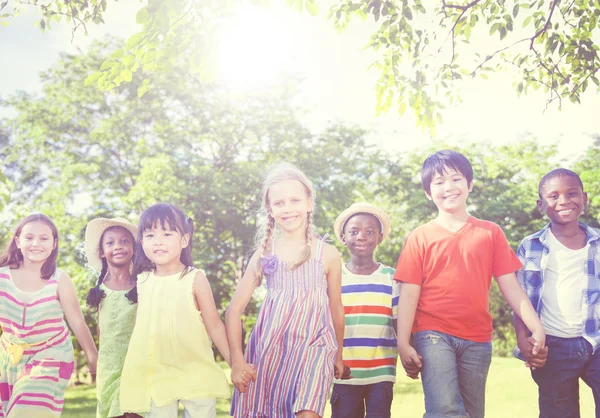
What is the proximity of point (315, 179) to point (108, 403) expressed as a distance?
16.5m

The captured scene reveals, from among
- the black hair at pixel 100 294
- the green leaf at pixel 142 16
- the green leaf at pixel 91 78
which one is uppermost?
the green leaf at pixel 142 16

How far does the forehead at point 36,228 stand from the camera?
4.53 metres

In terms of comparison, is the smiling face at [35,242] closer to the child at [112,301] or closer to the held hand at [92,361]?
the child at [112,301]

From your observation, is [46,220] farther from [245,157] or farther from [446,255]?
[245,157]

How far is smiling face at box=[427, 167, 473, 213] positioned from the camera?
405 cm

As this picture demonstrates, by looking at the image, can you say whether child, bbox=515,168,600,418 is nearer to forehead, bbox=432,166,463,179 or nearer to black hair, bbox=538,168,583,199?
black hair, bbox=538,168,583,199

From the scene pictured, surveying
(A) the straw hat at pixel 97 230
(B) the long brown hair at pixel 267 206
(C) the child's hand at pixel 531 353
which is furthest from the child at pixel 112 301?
(C) the child's hand at pixel 531 353

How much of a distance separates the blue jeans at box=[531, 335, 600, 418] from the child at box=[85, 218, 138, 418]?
288 centimetres

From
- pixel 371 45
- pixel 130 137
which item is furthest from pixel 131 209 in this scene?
pixel 371 45

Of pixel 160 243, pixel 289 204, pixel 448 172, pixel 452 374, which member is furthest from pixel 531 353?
pixel 160 243

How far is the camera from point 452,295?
391cm

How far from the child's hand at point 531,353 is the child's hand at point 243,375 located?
70.7 inches

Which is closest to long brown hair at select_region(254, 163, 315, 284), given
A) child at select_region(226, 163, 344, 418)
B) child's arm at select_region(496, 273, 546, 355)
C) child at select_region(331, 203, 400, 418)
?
child at select_region(226, 163, 344, 418)

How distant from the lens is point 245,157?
2123cm
